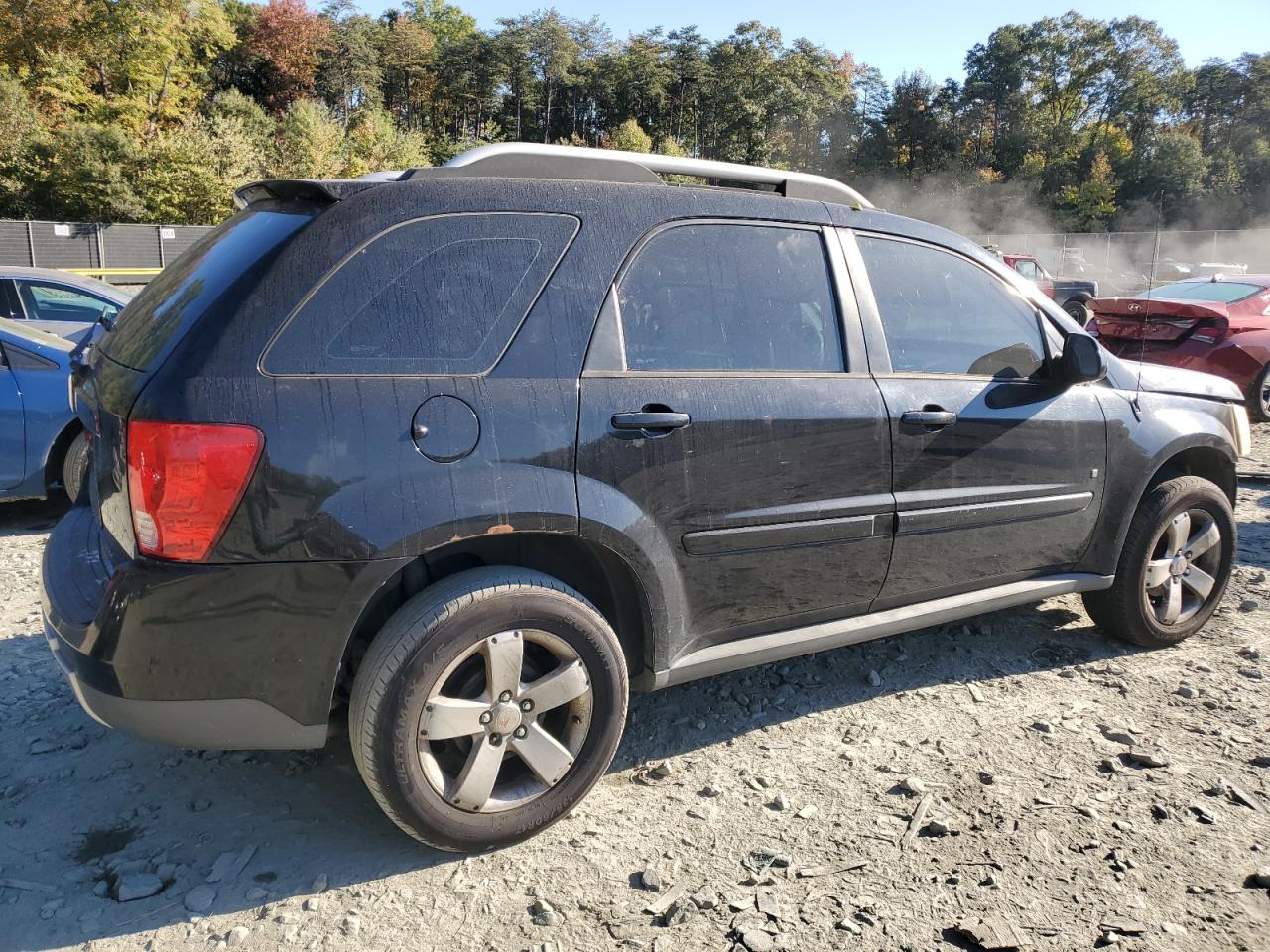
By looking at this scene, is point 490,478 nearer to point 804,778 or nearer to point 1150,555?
point 804,778

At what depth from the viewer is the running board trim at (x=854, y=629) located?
9.65 ft

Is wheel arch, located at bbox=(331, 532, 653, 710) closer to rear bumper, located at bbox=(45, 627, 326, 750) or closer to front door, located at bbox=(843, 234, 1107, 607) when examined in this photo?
rear bumper, located at bbox=(45, 627, 326, 750)

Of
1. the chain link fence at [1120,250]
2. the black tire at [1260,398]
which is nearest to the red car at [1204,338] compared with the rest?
the black tire at [1260,398]

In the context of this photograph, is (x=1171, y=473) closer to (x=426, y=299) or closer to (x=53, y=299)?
(x=426, y=299)

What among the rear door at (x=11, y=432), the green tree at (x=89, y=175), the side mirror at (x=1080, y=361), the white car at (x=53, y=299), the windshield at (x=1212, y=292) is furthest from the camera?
the green tree at (x=89, y=175)

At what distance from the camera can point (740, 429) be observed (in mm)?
2877

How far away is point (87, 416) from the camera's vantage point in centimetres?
272

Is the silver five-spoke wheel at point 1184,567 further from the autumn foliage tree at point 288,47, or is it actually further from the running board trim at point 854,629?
the autumn foliage tree at point 288,47

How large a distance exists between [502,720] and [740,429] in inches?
43.2

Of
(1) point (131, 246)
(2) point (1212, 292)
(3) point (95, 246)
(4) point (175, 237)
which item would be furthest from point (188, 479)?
(4) point (175, 237)

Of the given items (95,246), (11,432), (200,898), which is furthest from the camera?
(95,246)

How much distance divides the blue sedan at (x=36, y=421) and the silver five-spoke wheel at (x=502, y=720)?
419cm

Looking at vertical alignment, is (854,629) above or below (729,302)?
below

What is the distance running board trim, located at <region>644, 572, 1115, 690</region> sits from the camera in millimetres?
2941
